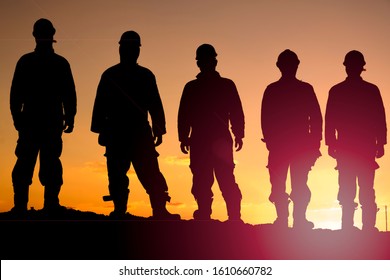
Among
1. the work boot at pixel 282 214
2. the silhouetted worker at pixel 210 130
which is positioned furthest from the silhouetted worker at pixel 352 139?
the silhouetted worker at pixel 210 130

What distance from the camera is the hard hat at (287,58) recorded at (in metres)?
15.0

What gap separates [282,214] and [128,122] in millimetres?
3785

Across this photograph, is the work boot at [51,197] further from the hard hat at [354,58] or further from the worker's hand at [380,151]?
the worker's hand at [380,151]

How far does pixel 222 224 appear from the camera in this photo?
14.7m

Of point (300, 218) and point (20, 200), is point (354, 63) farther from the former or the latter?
point (20, 200)

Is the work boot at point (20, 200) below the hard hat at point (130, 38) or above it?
below

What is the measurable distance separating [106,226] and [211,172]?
2439 millimetres

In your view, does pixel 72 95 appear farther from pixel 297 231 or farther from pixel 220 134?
pixel 297 231

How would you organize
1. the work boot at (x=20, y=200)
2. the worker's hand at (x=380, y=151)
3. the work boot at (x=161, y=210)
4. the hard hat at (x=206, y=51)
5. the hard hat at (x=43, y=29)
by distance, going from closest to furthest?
the hard hat at (x=43, y=29)
the work boot at (x=161, y=210)
the work boot at (x=20, y=200)
the hard hat at (x=206, y=51)
the worker's hand at (x=380, y=151)

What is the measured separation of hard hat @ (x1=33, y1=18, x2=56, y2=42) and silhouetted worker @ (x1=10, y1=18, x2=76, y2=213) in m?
0.02

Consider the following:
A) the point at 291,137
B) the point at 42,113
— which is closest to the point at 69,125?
the point at 42,113

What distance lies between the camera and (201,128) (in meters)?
15.0

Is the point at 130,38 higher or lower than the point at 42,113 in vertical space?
higher

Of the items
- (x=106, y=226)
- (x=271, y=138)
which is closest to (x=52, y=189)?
(x=106, y=226)
